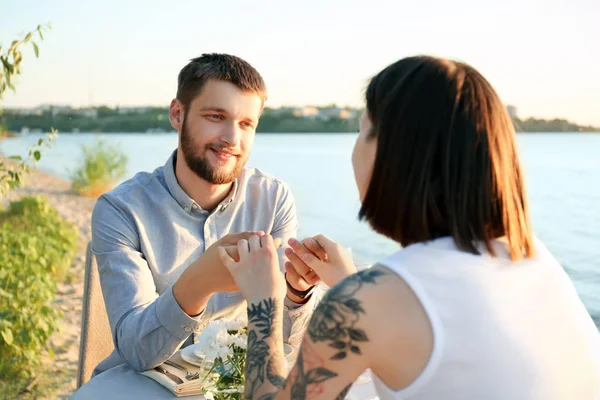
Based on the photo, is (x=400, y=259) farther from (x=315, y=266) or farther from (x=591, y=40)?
(x=591, y=40)

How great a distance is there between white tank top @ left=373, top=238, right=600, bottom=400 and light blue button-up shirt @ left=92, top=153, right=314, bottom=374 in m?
0.83

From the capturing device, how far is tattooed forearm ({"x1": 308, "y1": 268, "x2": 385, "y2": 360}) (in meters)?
1.03

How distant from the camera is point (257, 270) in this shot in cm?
140

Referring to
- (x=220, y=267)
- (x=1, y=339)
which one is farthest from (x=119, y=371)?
(x=1, y=339)

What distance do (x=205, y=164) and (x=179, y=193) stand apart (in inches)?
5.4

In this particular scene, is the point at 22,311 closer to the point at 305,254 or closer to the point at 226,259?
the point at 305,254

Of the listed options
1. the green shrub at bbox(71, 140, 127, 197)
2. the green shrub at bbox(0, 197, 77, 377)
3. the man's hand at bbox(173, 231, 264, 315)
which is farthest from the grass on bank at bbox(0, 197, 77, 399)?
the green shrub at bbox(71, 140, 127, 197)

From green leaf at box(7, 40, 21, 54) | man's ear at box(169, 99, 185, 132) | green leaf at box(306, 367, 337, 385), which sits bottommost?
green leaf at box(306, 367, 337, 385)

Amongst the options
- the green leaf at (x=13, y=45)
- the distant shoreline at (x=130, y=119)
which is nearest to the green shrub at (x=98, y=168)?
the distant shoreline at (x=130, y=119)

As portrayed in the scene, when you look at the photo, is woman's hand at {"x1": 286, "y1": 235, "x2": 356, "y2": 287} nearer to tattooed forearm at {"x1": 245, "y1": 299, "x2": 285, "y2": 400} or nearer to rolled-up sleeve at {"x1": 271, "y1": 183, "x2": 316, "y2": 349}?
rolled-up sleeve at {"x1": 271, "y1": 183, "x2": 316, "y2": 349}

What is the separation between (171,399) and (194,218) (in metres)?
0.93

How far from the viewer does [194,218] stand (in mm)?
2416

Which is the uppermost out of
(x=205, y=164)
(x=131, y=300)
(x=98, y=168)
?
(x=205, y=164)

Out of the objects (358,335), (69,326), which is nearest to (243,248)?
(358,335)
